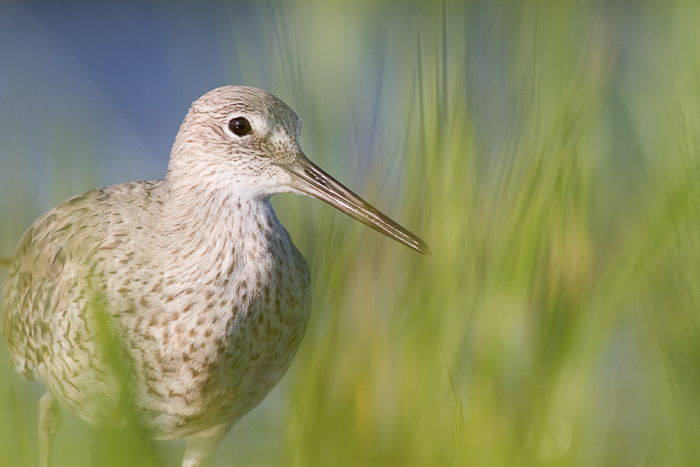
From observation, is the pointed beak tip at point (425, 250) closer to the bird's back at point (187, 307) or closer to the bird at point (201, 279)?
the bird at point (201, 279)

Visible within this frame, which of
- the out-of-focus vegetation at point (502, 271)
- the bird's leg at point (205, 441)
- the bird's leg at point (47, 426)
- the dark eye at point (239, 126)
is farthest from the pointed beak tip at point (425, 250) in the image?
the dark eye at point (239, 126)

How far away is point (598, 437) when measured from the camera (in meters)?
2.25

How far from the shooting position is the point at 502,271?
215 centimetres

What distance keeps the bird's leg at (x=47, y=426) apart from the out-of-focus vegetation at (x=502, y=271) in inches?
8.6

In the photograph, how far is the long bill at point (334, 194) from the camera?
9.41 feet

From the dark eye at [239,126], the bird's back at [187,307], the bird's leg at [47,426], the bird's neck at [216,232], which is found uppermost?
the dark eye at [239,126]

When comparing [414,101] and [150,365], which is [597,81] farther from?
[150,365]

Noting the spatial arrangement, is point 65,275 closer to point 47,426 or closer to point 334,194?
point 47,426

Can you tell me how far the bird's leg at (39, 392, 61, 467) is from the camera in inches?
111

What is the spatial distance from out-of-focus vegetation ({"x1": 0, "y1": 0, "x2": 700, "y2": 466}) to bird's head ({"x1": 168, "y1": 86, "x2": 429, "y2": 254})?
126 cm

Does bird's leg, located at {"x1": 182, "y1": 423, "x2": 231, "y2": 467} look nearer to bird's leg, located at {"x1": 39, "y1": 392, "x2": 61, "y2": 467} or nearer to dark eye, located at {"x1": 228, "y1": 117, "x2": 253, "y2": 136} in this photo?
bird's leg, located at {"x1": 39, "y1": 392, "x2": 61, "y2": 467}

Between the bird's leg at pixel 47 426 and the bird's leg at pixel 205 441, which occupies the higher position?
the bird's leg at pixel 47 426

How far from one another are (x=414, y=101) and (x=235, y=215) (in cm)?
145

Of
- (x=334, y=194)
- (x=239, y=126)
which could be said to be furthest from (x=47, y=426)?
(x=239, y=126)
